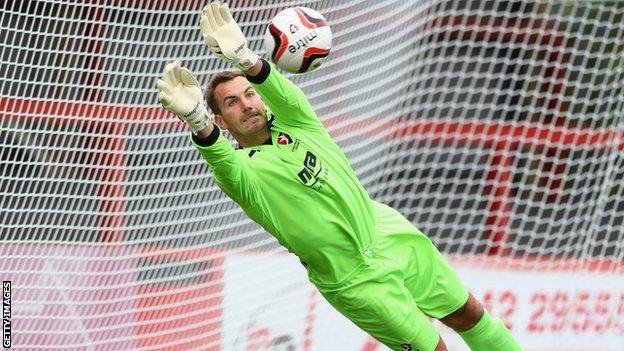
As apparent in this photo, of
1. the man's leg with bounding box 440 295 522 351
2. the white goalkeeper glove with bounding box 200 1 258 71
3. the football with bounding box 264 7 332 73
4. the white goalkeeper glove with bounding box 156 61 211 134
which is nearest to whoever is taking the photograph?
the white goalkeeper glove with bounding box 156 61 211 134

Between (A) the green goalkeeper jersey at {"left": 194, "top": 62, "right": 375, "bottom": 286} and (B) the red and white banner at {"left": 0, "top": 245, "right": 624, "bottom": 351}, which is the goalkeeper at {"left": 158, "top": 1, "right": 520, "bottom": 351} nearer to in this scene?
(A) the green goalkeeper jersey at {"left": 194, "top": 62, "right": 375, "bottom": 286}

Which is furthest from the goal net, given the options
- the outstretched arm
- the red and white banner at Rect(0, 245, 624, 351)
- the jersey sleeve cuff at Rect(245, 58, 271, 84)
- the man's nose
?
the outstretched arm

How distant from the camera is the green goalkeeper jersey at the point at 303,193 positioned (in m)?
4.71

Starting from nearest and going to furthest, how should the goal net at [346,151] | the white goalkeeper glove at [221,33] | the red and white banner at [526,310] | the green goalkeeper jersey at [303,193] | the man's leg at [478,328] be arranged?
the white goalkeeper glove at [221,33]
the green goalkeeper jersey at [303,193]
the man's leg at [478,328]
the goal net at [346,151]
the red and white banner at [526,310]

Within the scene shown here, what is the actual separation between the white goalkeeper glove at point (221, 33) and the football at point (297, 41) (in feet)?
0.68

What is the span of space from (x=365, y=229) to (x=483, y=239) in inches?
104

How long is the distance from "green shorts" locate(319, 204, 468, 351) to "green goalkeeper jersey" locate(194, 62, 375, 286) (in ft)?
0.28

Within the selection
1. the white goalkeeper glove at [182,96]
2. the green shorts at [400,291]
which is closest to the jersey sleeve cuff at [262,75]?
the white goalkeeper glove at [182,96]

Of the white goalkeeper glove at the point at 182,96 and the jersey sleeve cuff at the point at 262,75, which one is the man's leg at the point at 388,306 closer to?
the jersey sleeve cuff at the point at 262,75

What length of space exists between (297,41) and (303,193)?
0.64m

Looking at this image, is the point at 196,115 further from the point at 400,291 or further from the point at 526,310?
the point at 526,310

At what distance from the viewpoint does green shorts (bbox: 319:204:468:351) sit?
4.76m

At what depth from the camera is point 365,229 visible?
4848 mm

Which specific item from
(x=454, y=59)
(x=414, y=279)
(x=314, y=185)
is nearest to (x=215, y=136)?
(x=314, y=185)
